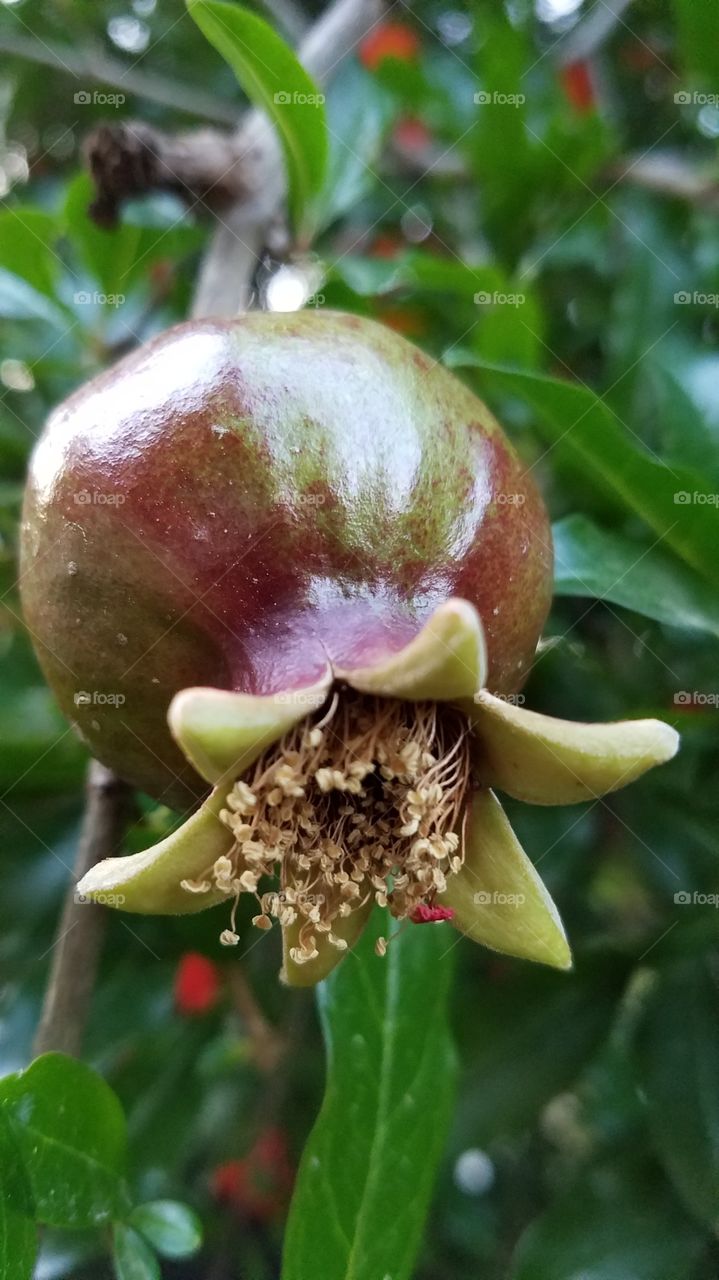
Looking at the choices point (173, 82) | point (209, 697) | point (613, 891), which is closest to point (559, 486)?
point (613, 891)

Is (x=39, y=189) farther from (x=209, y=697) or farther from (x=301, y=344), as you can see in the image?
(x=209, y=697)

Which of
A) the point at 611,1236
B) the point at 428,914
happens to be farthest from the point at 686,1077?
the point at 428,914

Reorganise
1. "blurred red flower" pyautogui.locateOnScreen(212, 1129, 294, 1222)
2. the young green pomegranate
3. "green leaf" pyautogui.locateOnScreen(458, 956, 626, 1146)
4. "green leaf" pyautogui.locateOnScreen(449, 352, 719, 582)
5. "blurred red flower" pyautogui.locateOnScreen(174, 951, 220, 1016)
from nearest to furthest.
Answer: the young green pomegranate, "green leaf" pyautogui.locateOnScreen(449, 352, 719, 582), "green leaf" pyautogui.locateOnScreen(458, 956, 626, 1146), "blurred red flower" pyautogui.locateOnScreen(174, 951, 220, 1016), "blurred red flower" pyautogui.locateOnScreen(212, 1129, 294, 1222)

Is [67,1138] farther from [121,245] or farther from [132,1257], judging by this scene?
[121,245]

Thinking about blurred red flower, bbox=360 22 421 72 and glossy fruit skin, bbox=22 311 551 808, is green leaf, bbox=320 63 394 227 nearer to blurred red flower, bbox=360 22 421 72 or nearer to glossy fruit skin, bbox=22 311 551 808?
blurred red flower, bbox=360 22 421 72

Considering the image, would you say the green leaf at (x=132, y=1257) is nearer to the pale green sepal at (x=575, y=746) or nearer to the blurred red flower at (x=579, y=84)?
the pale green sepal at (x=575, y=746)

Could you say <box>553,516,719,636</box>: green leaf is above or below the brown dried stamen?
below

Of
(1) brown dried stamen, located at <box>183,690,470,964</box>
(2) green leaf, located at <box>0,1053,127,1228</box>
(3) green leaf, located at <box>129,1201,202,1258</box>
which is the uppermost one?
(1) brown dried stamen, located at <box>183,690,470,964</box>

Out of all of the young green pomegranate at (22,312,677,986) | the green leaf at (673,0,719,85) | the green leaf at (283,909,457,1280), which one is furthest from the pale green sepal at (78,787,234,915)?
the green leaf at (673,0,719,85)
